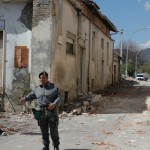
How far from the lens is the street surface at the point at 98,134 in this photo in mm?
9188

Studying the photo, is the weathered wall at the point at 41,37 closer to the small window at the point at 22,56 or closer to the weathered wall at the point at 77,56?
Answer: the small window at the point at 22,56

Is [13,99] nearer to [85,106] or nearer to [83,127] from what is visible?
[85,106]

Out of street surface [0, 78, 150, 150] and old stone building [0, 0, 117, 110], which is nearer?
street surface [0, 78, 150, 150]

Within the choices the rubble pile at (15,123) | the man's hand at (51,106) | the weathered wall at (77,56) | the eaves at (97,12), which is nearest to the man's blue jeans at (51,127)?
the man's hand at (51,106)

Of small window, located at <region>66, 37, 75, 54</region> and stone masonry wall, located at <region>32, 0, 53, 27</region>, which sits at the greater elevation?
stone masonry wall, located at <region>32, 0, 53, 27</region>

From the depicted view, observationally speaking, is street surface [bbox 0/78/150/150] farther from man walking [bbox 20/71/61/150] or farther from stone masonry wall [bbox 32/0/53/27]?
stone masonry wall [bbox 32/0/53/27]

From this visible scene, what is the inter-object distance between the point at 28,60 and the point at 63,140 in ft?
19.7

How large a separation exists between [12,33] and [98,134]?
6324 mm

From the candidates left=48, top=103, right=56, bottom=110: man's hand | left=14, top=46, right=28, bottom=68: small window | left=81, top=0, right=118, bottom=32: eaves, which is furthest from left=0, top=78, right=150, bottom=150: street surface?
left=81, top=0, right=118, bottom=32: eaves

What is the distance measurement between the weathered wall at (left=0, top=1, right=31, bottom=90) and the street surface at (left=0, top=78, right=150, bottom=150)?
311 cm

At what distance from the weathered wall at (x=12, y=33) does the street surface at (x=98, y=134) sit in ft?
10.2

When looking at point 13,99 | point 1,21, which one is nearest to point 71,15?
point 1,21

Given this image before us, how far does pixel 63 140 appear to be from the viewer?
32.7 ft

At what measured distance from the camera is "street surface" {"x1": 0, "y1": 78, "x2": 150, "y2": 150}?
30.1 feet
